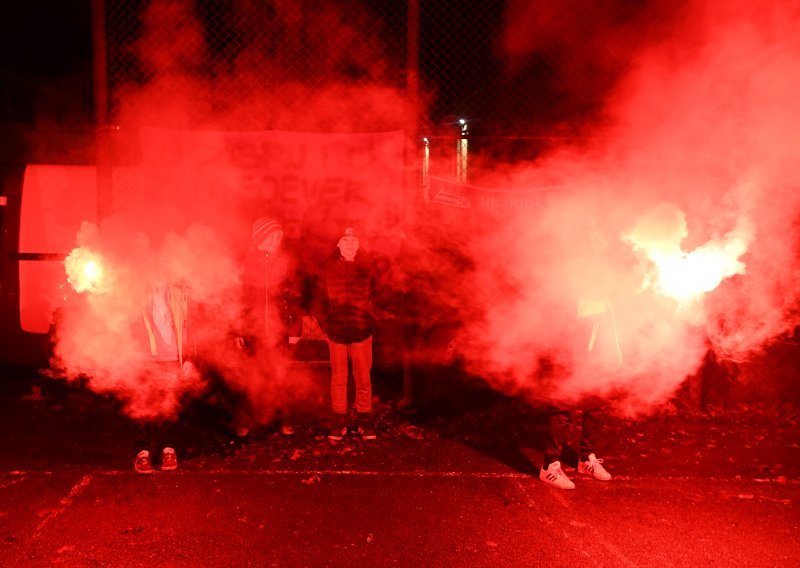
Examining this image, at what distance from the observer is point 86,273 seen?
509cm

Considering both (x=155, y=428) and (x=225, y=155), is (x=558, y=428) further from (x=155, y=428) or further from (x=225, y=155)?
(x=225, y=155)

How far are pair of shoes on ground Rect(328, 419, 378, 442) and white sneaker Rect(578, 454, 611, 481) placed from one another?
5.12 ft

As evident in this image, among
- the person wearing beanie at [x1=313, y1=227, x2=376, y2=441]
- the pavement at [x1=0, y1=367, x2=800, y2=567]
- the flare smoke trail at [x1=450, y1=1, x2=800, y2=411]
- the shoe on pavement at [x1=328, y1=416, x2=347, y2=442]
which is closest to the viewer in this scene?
the pavement at [x1=0, y1=367, x2=800, y2=567]

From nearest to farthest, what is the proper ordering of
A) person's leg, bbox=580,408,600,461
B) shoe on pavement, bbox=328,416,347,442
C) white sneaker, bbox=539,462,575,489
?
white sneaker, bbox=539,462,575,489 < person's leg, bbox=580,408,600,461 < shoe on pavement, bbox=328,416,347,442

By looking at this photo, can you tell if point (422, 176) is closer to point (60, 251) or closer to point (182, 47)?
point (182, 47)

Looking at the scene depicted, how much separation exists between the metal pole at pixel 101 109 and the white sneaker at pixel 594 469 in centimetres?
429

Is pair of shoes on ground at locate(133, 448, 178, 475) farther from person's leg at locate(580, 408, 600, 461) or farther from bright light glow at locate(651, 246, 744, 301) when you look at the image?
bright light glow at locate(651, 246, 744, 301)

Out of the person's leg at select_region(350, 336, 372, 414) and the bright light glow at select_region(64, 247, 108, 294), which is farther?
the person's leg at select_region(350, 336, 372, 414)

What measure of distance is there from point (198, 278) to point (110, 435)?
53.2 inches

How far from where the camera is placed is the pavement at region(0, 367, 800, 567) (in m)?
3.71

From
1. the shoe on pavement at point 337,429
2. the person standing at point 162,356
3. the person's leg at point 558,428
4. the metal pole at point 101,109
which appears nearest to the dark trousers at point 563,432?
the person's leg at point 558,428

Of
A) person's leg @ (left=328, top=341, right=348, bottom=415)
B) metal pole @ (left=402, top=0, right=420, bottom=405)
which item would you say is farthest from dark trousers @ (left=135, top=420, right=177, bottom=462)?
metal pole @ (left=402, top=0, right=420, bottom=405)

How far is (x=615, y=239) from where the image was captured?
18.0 ft

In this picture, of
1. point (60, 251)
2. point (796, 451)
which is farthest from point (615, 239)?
point (60, 251)
